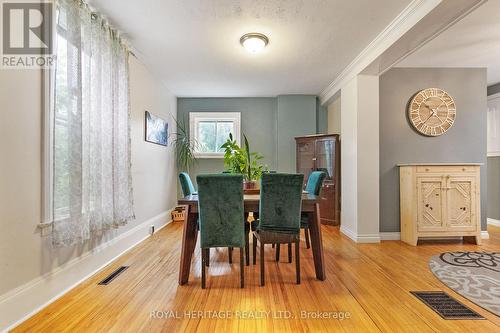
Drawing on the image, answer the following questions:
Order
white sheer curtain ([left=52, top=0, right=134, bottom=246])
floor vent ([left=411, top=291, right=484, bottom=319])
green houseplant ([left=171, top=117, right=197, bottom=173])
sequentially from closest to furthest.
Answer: floor vent ([left=411, top=291, right=484, bottom=319]), white sheer curtain ([left=52, top=0, right=134, bottom=246]), green houseplant ([left=171, top=117, right=197, bottom=173])

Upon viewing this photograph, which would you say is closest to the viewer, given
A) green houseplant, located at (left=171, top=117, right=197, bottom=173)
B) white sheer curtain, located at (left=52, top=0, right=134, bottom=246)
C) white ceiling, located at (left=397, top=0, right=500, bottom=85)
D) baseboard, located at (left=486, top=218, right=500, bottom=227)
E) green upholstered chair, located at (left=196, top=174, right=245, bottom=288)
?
white sheer curtain, located at (left=52, top=0, right=134, bottom=246)

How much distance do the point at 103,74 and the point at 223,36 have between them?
1342 millimetres

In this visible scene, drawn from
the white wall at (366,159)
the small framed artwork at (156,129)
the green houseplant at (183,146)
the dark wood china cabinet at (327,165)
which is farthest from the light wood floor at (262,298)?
the green houseplant at (183,146)

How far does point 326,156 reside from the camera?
4629 millimetres

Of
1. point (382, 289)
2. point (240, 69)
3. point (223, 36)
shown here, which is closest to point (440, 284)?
point (382, 289)

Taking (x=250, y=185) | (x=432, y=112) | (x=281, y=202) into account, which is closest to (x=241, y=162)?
(x=250, y=185)

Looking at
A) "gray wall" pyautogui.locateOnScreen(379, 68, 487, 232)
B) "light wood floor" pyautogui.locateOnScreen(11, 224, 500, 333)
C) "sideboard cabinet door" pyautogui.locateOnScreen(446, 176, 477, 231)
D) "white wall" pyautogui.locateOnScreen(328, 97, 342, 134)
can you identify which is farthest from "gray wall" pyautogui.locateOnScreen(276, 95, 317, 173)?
"light wood floor" pyautogui.locateOnScreen(11, 224, 500, 333)

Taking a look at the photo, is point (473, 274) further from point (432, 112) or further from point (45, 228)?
point (45, 228)

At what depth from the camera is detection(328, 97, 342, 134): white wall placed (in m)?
4.83

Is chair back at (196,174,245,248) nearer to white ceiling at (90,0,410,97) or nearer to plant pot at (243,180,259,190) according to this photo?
plant pot at (243,180,259,190)

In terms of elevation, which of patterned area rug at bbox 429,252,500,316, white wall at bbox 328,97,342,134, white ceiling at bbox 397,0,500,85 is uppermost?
white ceiling at bbox 397,0,500,85

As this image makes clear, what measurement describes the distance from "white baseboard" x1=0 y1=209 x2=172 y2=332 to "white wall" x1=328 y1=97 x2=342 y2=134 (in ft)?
13.5

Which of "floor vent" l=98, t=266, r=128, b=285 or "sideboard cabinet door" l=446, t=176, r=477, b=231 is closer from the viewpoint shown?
"floor vent" l=98, t=266, r=128, b=285

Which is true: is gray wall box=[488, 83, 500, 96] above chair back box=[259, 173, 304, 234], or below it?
above
